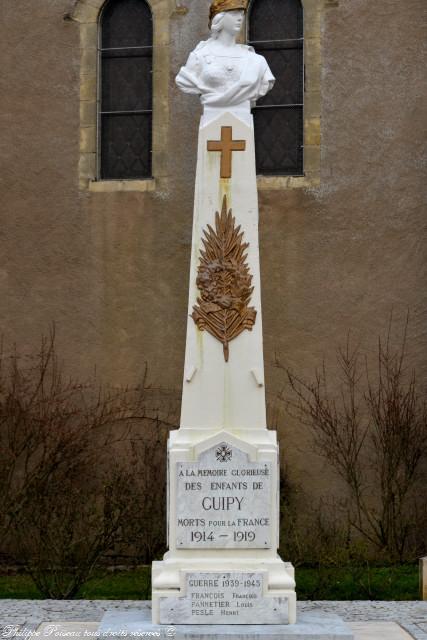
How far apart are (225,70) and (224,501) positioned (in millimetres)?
3064

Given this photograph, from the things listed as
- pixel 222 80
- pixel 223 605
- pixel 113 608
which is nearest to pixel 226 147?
pixel 222 80

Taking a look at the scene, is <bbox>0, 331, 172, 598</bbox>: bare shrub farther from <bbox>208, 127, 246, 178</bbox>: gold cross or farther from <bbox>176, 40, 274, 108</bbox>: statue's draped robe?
<bbox>176, 40, 274, 108</bbox>: statue's draped robe

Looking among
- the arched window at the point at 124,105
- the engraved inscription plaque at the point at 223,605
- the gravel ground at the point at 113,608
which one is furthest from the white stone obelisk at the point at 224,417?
the arched window at the point at 124,105

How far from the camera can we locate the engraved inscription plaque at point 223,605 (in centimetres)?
860

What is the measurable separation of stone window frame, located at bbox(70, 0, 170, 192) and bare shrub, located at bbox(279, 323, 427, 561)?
2.87m

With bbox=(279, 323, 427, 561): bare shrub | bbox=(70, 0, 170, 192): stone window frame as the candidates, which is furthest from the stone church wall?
bbox=(279, 323, 427, 561): bare shrub

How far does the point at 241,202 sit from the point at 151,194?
19.0ft

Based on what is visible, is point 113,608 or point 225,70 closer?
point 225,70

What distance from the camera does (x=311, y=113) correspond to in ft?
47.6

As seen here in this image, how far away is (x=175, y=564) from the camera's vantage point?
870 centimetres

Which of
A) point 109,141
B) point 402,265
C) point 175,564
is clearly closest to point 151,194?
point 109,141

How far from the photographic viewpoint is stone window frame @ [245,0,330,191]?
47.4 feet

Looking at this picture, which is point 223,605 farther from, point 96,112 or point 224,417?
point 96,112

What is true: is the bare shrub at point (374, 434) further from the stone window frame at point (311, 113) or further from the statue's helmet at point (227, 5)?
the statue's helmet at point (227, 5)
